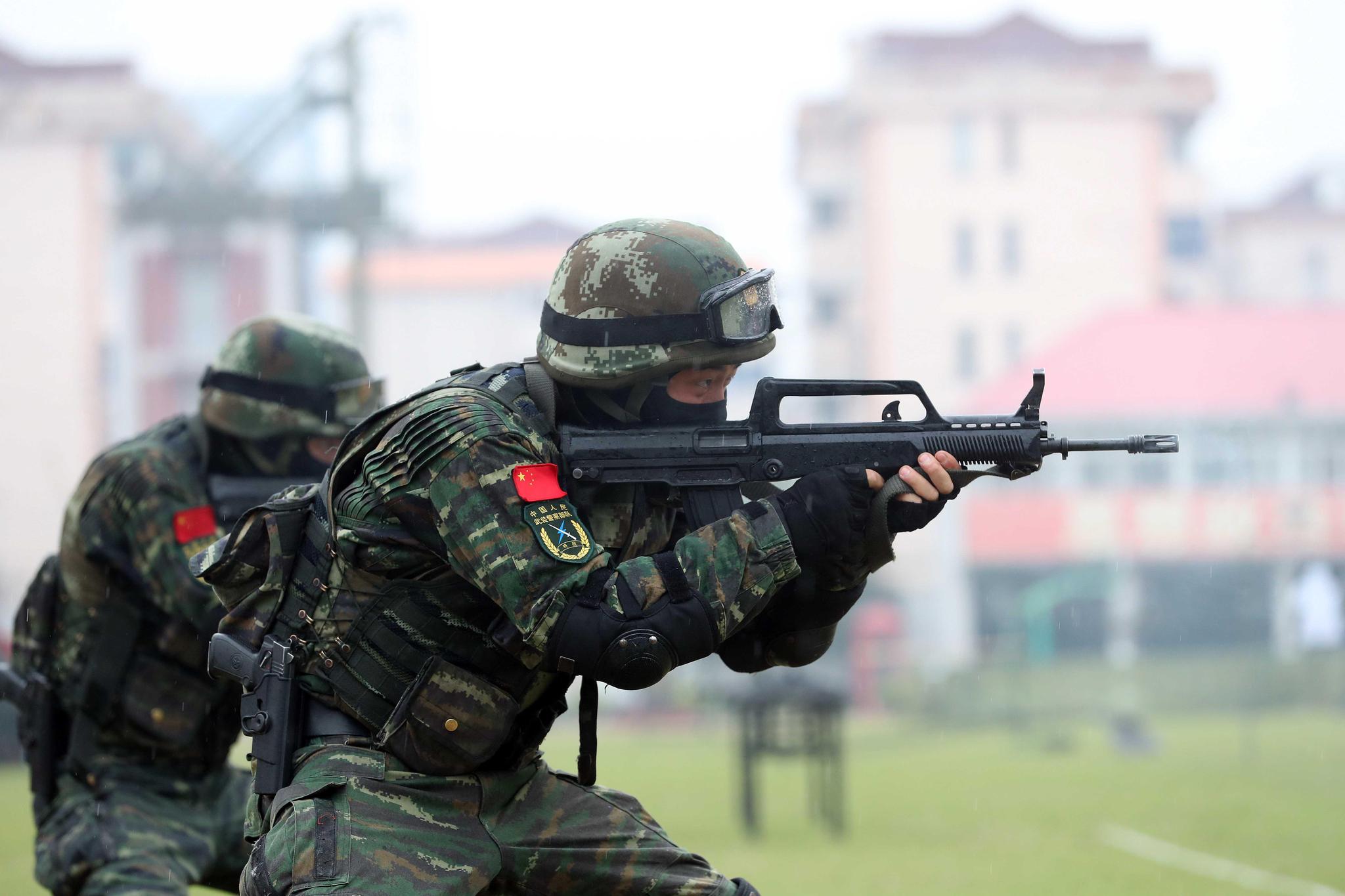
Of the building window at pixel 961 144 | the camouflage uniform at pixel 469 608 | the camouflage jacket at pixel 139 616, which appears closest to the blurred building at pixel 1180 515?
the building window at pixel 961 144

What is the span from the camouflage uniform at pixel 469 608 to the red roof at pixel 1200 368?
38243 mm

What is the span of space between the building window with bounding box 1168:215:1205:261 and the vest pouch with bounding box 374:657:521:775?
1932 inches

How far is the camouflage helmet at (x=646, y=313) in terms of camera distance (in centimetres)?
397

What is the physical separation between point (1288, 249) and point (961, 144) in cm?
1218

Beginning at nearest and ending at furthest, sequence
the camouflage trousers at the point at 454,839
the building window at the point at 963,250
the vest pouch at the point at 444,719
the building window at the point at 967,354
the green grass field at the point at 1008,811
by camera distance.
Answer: the camouflage trousers at the point at 454,839
the vest pouch at the point at 444,719
the green grass field at the point at 1008,811
the building window at the point at 967,354
the building window at the point at 963,250

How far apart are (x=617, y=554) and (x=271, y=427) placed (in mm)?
1932

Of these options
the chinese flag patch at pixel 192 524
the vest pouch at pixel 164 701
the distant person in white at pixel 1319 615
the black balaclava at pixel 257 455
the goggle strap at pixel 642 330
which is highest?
the goggle strap at pixel 642 330

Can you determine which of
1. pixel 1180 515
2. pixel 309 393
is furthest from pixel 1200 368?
pixel 309 393

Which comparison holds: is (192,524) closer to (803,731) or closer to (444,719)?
(444,719)

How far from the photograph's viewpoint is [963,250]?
154ft

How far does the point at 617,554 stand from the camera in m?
4.07

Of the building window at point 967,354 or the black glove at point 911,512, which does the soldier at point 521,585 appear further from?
the building window at point 967,354

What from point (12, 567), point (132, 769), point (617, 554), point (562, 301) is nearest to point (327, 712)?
point (617, 554)

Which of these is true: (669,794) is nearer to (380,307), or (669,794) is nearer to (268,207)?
(268,207)
